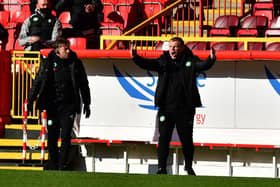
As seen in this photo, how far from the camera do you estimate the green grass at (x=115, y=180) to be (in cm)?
1005

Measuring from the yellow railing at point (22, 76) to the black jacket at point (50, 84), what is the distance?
→ 2676 millimetres

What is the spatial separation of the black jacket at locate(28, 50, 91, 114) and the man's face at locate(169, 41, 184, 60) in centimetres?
128

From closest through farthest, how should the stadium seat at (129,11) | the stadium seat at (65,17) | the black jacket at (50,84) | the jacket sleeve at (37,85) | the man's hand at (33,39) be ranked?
the black jacket at (50,84), the jacket sleeve at (37,85), the man's hand at (33,39), the stadium seat at (65,17), the stadium seat at (129,11)

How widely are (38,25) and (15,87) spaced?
45.3 inches

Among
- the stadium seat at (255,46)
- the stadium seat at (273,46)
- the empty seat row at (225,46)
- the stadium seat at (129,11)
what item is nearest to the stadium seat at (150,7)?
the stadium seat at (129,11)

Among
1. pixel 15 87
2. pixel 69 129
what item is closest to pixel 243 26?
pixel 15 87

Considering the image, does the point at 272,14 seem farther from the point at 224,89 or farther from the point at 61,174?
the point at 61,174

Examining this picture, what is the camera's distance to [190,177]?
1052 cm

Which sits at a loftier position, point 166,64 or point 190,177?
point 166,64

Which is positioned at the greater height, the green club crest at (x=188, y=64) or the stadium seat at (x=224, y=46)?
the green club crest at (x=188, y=64)

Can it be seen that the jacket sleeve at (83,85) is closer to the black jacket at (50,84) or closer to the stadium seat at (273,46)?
the black jacket at (50,84)

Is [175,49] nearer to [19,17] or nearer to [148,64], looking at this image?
[148,64]

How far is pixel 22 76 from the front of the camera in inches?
665

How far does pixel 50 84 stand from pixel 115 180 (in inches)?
159
